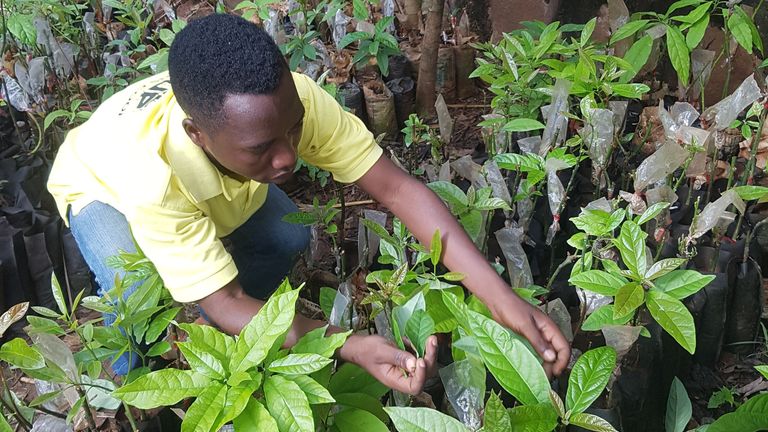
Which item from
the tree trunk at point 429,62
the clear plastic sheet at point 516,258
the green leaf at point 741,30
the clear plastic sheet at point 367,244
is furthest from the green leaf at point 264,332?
the tree trunk at point 429,62

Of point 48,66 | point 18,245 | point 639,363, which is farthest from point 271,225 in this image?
point 48,66

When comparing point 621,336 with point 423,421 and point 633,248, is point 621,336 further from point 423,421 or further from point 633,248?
point 423,421

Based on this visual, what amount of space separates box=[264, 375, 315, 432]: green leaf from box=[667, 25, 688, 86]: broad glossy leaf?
1.31 m

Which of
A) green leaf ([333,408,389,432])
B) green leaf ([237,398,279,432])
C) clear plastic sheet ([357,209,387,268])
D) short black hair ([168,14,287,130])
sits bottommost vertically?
clear plastic sheet ([357,209,387,268])

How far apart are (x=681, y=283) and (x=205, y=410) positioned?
772 millimetres

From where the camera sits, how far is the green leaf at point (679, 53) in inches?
66.1

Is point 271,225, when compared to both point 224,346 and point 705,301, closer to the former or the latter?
point 224,346

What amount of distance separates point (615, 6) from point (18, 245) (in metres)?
1.88

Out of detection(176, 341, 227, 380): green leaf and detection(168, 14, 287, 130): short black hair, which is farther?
detection(168, 14, 287, 130): short black hair

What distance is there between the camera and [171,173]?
46.6 inches

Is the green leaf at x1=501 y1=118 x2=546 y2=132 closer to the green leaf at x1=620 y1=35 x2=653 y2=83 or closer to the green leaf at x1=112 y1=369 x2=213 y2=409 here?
the green leaf at x1=620 y1=35 x2=653 y2=83

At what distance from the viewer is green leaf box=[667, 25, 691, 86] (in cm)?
168

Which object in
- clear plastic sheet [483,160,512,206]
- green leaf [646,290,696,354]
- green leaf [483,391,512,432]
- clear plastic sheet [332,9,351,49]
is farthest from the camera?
clear plastic sheet [332,9,351,49]

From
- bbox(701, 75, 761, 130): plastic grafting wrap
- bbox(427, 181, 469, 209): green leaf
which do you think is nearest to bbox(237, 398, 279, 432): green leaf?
bbox(427, 181, 469, 209): green leaf
